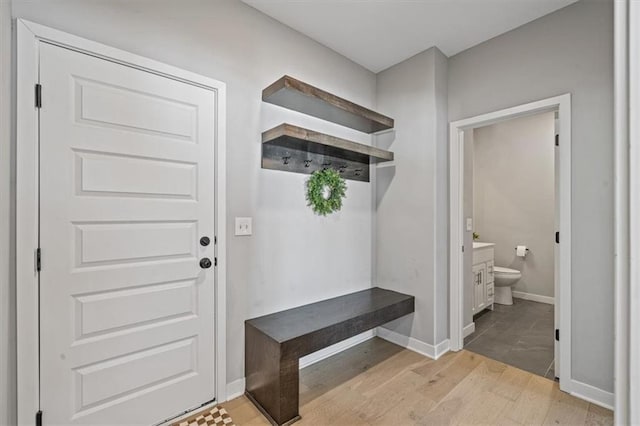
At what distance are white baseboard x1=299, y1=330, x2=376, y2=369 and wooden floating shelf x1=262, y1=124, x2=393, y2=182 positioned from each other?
1484mm

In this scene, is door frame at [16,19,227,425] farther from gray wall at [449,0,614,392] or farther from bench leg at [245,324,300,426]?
gray wall at [449,0,614,392]

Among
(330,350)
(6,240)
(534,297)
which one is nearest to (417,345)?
(330,350)

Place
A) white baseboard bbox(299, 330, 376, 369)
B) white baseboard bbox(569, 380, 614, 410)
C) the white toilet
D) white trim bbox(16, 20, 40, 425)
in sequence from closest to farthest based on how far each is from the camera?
1. white trim bbox(16, 20, 40, 425)
2. white baseboard bbox(569, 380, 614, 410)
3. white baseboard bbox(299, 330, 376, 369)
4. the white toilet

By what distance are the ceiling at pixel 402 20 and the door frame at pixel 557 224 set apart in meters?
0.66

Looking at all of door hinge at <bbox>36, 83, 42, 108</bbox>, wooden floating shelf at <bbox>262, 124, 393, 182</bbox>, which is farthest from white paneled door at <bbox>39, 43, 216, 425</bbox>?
wooden floating shelf at <bbox>262, 124, 393, 182</bbox>

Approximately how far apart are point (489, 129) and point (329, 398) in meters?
4.50

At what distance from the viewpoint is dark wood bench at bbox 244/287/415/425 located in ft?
5.70

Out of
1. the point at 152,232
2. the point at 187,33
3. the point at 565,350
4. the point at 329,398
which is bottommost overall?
the point at 329,398

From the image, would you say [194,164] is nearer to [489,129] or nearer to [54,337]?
[54,337]

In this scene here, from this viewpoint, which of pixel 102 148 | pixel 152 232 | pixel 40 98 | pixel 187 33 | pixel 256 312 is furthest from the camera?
pixel 256 312

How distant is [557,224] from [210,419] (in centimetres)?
274

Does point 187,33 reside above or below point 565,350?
above
